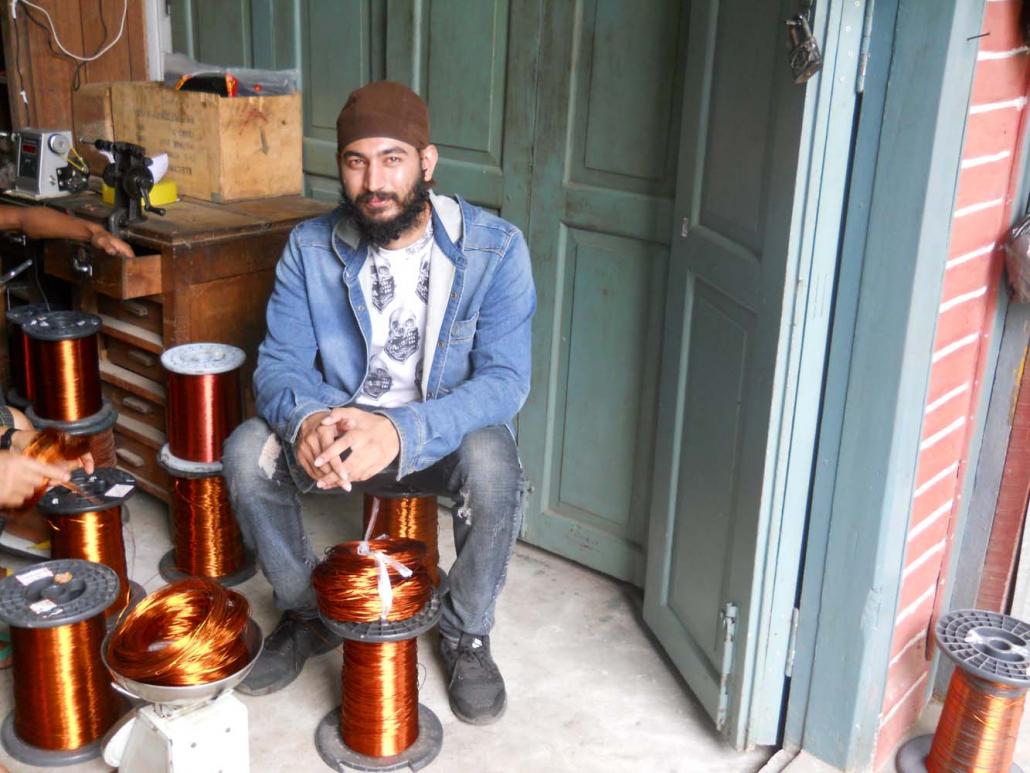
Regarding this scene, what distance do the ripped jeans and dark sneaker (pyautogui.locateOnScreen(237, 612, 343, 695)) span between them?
4.3 inches

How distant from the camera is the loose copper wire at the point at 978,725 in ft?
7.16

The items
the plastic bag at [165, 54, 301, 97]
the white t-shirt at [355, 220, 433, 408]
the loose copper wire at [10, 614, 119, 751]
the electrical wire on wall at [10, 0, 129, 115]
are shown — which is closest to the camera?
the loose copper wire at [10, 614, 119, 751]

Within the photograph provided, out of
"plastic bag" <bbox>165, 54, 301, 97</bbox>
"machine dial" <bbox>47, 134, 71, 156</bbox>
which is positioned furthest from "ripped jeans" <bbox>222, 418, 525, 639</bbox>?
"machine dial" <bbox>47, 134, 71, 156</bbox>

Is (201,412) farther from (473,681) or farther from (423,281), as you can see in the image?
(473,681)

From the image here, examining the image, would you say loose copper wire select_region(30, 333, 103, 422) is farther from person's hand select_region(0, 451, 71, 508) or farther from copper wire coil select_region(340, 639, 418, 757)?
copper wire coil select_region(340, 639, 418, 757)

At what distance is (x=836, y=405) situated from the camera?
6.95ft

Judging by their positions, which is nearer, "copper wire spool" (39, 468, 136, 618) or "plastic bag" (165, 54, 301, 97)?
"copper wire spool" (39, 468, 136, 618)

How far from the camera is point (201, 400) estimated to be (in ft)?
9.59

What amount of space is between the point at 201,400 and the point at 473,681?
1083mm

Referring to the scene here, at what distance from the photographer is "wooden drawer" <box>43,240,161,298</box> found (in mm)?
2895


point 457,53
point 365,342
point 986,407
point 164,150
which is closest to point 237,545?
point 365,342

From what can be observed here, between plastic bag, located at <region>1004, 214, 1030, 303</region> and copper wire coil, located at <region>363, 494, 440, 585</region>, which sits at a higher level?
plastic bag, located at <region>1004, 214, 1030, 303</region>

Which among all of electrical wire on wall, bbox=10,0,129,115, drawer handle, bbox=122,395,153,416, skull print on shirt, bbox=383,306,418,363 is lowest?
drawer handle, bbox=122,395,153,416

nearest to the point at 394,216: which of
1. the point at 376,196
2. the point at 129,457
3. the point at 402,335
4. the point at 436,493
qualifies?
the point at 376,196
